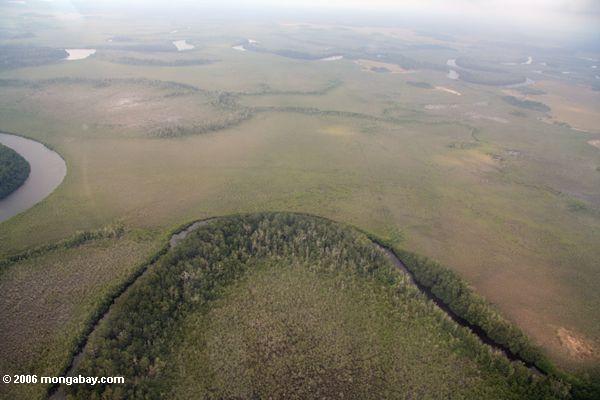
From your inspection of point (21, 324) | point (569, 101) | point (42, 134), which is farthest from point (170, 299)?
point (569, 101)

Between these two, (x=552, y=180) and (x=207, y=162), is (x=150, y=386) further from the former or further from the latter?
(x=552, y=180)

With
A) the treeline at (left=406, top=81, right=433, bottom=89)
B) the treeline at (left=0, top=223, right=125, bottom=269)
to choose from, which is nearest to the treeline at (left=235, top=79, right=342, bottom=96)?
the treeline at (left=406, top=81, right=433, bottom=89)

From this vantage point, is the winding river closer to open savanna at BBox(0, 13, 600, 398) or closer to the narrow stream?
open savanna at BBox(0, 13, 600, 398)

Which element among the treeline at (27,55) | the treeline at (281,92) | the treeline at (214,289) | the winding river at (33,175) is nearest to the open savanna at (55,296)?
the treeline at (214,289)

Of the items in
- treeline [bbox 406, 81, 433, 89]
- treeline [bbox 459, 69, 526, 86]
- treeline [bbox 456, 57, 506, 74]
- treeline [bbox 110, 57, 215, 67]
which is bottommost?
treeline [bbox 406, 81, 433, 89]

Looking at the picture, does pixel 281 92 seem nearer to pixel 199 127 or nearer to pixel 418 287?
pixel 199 127

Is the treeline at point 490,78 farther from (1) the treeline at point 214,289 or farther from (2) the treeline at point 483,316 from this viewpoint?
(1) the treeline at point 214,289

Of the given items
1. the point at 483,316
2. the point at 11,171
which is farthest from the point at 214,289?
the point at 11,171
